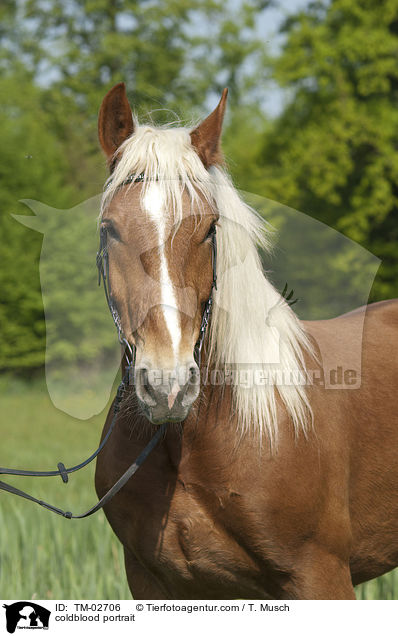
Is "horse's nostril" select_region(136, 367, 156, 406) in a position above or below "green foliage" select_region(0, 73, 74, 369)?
below

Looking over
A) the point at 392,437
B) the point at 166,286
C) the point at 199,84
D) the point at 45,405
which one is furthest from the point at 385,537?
the point at 199,84

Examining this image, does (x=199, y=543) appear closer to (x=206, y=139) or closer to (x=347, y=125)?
(x=206, y=139)

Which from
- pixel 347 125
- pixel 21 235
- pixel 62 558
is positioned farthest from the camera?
pixel 347 125

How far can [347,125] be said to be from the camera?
1441 cm

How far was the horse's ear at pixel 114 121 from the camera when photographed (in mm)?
2412

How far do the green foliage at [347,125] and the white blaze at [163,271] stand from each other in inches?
476

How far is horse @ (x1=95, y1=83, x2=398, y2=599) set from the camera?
7.47ft

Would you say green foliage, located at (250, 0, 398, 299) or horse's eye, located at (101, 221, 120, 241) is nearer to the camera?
horse's eye, located at (101, 221, 120, 241)

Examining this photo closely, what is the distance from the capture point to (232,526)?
2.49 metres

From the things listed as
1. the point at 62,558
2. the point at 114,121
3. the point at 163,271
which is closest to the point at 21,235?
the point at 62,558

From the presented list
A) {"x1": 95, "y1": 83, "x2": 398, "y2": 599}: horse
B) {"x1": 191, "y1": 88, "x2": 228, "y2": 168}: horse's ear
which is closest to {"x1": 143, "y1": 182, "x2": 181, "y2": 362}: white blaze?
{"x1": 95, "y1": 83, "x2": 398, "y2": 599}: horse

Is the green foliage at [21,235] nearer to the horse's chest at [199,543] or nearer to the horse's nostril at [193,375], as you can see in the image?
the horse's chest at [199,543]

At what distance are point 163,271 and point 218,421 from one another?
2.41 feet
